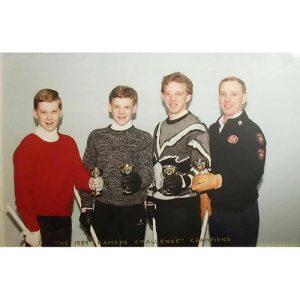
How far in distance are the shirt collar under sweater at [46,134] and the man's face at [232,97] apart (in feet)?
2.71

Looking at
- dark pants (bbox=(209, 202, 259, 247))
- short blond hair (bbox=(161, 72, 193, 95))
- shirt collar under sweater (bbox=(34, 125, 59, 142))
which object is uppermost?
short blond hair (bbox=(161, 72, 193, 95))

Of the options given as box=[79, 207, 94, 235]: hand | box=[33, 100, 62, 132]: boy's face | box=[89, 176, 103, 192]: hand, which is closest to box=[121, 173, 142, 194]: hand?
box=[89, 176, 103, 192]: hand

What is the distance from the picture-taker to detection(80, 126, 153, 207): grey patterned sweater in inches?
77.4

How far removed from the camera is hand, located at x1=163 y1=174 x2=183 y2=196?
1960mm

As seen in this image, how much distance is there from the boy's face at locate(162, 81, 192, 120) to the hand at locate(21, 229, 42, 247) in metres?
0.88

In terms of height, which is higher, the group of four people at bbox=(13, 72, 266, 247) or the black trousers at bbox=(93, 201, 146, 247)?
the group of four people at bbox=(13, 72, 266, 247)

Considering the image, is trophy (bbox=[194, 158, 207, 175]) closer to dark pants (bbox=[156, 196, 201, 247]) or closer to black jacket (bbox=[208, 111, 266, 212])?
black jacket (bbox=[208, 111, 266, 212])

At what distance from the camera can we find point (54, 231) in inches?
78.0

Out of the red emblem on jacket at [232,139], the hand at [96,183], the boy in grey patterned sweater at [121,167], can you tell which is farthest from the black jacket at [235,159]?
the hand at [96,183]

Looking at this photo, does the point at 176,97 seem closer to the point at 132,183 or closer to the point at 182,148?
the point at 182,148

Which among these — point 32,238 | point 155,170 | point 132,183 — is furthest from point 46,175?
point 155,170

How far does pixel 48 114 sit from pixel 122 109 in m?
0.36

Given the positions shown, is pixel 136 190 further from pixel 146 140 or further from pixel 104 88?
pixel 104 88
